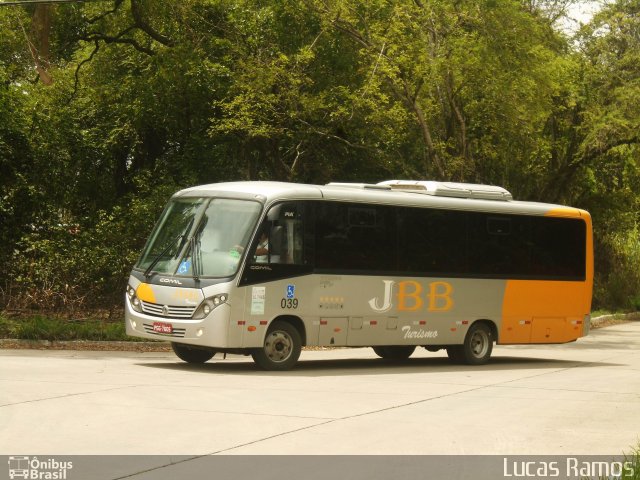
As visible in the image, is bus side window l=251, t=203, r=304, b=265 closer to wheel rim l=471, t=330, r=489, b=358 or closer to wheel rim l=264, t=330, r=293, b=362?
wheel rim l=264, t=330, r=293, b=362

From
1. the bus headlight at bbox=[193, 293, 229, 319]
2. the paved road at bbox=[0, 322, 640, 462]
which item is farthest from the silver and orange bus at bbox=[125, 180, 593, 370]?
the paved road at bbox=[0, 322, 640, 462]

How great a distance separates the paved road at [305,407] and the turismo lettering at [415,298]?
1079 millimetres

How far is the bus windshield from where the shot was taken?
18.6 meters

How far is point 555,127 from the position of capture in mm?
36062

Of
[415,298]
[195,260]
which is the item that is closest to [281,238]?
[195,260]

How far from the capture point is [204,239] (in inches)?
744

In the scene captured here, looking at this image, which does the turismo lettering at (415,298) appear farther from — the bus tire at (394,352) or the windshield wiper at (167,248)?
the windshield wiper at (167,248)

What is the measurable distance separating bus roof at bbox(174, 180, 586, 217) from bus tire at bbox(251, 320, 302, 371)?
2.03m
